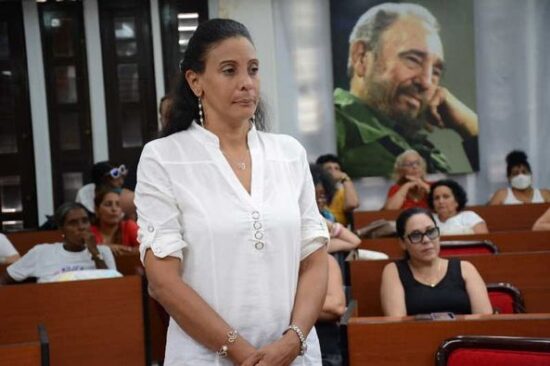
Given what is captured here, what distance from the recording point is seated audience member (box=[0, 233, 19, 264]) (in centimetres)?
507

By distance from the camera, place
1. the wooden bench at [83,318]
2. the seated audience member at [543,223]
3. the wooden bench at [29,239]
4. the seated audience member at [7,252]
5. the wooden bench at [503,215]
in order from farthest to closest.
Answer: the wooden bench at [503,215], the wooden bench at [29,239], the seated audience member at [543,223], the seated audience member at [7,252], the wooden bench at [83,318]

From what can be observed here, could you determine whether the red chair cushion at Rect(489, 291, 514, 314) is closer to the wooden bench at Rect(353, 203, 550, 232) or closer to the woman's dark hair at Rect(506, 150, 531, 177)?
the wooden bench at Rect(353, 203, 550, 232)

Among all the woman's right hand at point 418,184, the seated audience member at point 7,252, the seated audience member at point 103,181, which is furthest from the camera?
the woman's right hand at point 418,184

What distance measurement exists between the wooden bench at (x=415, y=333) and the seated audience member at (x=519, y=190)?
4.44 metres

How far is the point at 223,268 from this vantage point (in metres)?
1.55

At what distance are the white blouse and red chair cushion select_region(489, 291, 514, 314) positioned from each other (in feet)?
7.69

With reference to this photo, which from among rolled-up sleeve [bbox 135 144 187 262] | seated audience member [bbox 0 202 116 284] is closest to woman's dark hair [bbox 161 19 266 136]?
rolled-up sleeve [bbox 135 144 187 262]

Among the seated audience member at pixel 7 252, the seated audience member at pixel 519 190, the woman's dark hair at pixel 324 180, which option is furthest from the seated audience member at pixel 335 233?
the seated audience member at pixel 519 190

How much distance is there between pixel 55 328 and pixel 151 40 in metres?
4.49

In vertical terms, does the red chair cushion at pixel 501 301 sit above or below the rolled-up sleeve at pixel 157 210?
below

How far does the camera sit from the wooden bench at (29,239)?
5555 mm

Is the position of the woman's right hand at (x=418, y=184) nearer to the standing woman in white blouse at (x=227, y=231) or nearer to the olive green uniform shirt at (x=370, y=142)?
the olive green uniform shirt at (x=370, y=142)

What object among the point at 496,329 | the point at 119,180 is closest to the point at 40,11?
the point at 119,180

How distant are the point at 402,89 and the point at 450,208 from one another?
2618 mm
